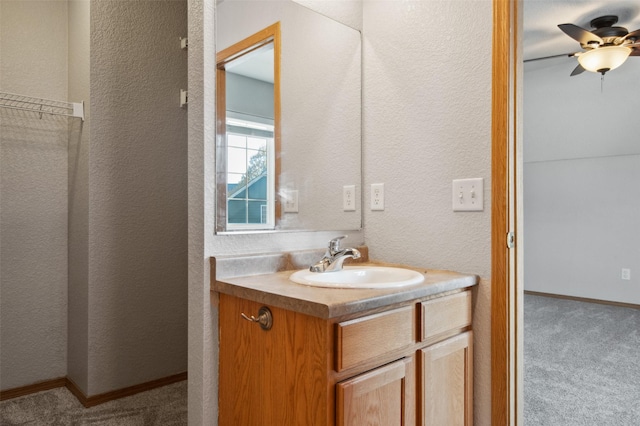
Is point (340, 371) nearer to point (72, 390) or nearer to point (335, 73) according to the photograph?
point (335, 73)

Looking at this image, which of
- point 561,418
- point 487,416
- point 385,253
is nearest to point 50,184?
point 385,253

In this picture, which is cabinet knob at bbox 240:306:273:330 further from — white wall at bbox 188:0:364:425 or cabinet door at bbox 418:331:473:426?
cabinet door at bbox 418:331:473:426

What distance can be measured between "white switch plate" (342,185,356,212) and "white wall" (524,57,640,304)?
3890 mm

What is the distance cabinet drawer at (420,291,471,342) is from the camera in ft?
4.26

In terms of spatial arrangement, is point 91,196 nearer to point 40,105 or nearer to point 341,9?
point 40,105

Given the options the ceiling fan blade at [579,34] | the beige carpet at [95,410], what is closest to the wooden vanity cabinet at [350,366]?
the beige carpet at [95,410]

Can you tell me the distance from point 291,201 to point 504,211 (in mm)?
767

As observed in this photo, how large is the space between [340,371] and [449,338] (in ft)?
1.66

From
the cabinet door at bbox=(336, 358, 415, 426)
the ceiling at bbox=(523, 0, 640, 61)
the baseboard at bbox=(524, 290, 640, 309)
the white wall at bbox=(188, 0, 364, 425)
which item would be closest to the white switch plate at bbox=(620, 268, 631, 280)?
the baseboard at bbox=(524, 290, 640, 309)

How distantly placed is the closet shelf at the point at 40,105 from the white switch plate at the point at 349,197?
136cm

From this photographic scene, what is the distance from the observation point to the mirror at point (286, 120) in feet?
4.86

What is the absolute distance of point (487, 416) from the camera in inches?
57.7

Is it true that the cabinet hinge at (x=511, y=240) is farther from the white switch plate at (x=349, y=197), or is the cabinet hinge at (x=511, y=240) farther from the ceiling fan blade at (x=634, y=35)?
the ceiling fan blade at (x=634, y=35)

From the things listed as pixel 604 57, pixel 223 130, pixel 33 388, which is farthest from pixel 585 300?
pixel 33 388
